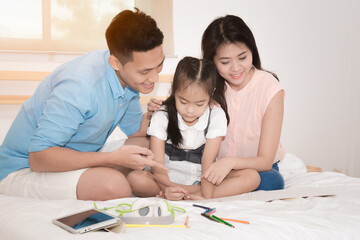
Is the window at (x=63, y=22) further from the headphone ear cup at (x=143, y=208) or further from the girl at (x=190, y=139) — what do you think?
the headphone ear cup at (x=143, y=208)

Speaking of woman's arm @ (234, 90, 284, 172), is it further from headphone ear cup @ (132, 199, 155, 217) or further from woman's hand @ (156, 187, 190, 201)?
headphone ear cup @ (132, 199, 155, 217)

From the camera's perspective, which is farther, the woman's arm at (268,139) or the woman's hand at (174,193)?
the woman's arm at (268,139)

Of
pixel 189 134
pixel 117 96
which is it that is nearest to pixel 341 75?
pixel 189 134

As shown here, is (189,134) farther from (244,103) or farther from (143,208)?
(143,208)

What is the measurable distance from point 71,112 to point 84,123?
12 cm

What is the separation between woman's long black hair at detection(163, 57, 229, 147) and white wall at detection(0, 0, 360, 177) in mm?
1706

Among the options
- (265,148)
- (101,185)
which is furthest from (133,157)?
(265,148)

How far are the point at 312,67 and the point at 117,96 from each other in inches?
93.7

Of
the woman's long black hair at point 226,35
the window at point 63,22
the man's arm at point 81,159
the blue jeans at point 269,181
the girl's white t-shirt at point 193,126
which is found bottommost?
the blue jeans at point 269,181

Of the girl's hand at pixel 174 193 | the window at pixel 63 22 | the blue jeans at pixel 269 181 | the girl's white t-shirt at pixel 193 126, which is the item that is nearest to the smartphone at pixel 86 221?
the girl's hand at pixel 174 193

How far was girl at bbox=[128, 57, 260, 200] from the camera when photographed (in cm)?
154

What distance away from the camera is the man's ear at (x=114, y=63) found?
1.49 metres

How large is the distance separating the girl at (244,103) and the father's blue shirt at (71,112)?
0.43m

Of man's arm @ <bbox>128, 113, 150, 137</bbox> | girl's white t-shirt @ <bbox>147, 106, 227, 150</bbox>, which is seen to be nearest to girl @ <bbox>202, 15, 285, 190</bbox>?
girl's white t-shirt @ <bbox>147, 106, 227, 150</bbox>
